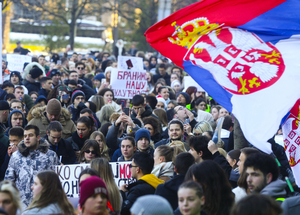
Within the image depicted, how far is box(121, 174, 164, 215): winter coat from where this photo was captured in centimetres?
512

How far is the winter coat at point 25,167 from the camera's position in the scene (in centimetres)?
567

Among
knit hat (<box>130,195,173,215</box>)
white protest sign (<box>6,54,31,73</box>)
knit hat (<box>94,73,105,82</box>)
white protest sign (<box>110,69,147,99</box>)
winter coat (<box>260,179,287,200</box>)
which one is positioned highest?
white protest sign (<box>6,54,31,73</box>)

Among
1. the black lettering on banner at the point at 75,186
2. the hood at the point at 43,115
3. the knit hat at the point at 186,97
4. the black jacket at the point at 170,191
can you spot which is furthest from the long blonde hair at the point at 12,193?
the knit hat at the point at 186,97

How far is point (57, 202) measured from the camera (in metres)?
4.26

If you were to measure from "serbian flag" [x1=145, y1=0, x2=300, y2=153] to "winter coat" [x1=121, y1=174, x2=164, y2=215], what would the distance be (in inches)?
49.2

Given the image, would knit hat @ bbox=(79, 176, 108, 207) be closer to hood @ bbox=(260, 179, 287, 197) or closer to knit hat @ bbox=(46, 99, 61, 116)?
hood @ bbox=(260, 179, 287, 197)

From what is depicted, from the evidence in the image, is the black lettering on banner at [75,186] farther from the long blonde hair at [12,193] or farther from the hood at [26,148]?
the long blonde hair at [12,193]

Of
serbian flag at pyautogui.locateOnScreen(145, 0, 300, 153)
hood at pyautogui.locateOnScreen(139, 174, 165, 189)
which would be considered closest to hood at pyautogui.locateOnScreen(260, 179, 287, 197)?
serbian flag at pyautogui.locateOnScreen(145, 0, 300, 153)

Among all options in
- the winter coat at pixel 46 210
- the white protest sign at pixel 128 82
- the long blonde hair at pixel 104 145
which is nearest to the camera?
the winter coat at pixel 46 210

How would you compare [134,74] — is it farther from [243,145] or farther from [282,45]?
[282,45]

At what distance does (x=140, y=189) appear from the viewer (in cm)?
515

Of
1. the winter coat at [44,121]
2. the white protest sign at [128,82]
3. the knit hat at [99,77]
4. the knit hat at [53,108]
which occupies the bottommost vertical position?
the winter coat at [44,121]

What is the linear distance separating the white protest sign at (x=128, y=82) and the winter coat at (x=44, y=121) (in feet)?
9.09

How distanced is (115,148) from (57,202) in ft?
11.3
